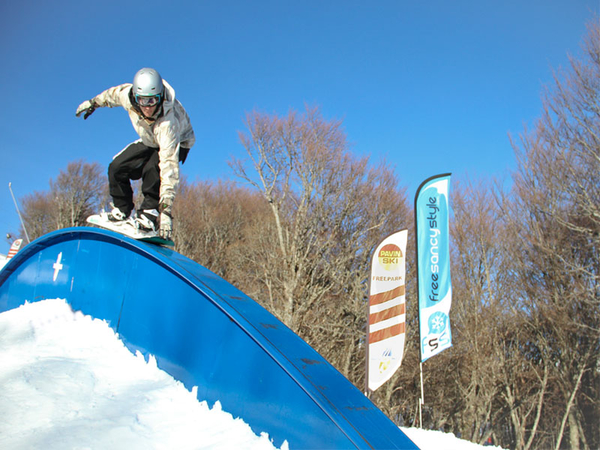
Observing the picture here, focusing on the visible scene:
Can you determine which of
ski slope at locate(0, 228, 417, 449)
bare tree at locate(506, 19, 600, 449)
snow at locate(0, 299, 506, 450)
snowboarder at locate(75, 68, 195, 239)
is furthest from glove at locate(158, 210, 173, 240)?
bare tree at locate(506, 19, 600, 449)

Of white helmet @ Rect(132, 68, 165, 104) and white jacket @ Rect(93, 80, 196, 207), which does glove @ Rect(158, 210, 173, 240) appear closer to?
white jacket @ Rect(93, 80, 196, 207)

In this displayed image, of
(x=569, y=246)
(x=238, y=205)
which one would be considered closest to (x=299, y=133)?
(x=569, y=246)

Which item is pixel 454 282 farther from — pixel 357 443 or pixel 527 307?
pixel 357 443

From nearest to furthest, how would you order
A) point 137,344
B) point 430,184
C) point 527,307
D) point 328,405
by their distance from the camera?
point 328,405 → point 137,344 → point 430,184 → point 527,307

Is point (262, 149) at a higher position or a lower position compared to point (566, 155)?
higher

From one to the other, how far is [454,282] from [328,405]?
21986 millimetres

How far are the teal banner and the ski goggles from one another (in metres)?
6.97

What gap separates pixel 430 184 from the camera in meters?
9.63

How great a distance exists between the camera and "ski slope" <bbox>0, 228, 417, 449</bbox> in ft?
6.48

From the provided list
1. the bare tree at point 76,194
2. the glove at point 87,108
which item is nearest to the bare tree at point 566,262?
the glove at point 87,108

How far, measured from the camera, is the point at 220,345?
2373mm

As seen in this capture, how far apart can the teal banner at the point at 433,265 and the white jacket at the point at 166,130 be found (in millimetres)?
6626

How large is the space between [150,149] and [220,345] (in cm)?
237

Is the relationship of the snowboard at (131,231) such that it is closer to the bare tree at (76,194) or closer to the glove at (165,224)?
the glove at (165,224)
